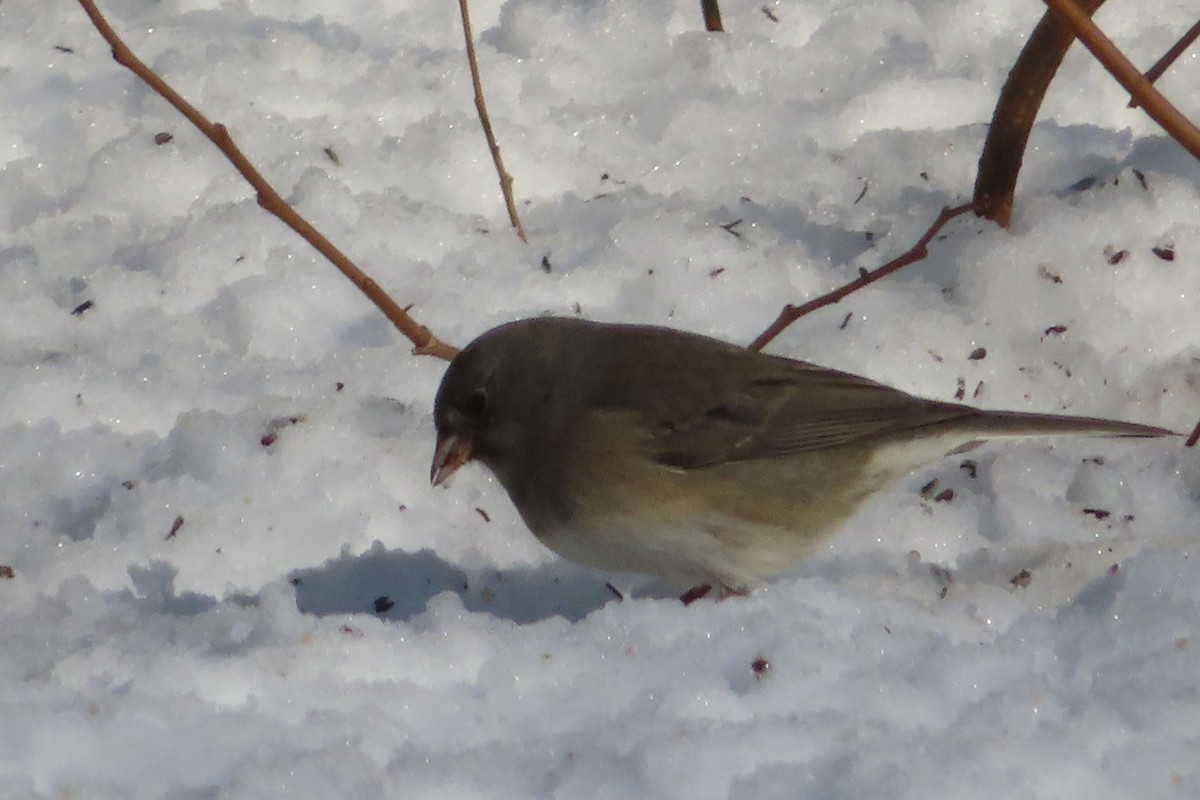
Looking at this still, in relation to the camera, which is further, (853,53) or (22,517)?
(853,53)

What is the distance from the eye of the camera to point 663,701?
116 inches

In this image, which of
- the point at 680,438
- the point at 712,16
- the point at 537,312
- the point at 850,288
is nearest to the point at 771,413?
the point at 680,438

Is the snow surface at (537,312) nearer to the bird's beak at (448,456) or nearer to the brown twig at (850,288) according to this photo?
the bird's beak at (448,456)

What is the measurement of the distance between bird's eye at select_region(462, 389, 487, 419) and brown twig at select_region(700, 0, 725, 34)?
2.26 m

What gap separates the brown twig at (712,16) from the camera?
5390mm

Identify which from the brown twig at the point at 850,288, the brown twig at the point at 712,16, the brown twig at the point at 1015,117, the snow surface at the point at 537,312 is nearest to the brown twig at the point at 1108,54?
the brown twig at the point at 850,288

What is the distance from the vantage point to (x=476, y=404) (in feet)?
12.1

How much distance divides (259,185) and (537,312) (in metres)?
1.12

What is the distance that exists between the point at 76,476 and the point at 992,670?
2.25m

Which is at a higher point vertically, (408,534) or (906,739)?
(906,739)

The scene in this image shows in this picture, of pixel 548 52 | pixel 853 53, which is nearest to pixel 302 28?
pixel 548 52

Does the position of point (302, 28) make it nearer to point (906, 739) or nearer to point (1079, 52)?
point (1079, 52)

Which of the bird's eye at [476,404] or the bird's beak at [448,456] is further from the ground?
the bird's eye at [476,404]

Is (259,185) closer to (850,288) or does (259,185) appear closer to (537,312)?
(537,312)
